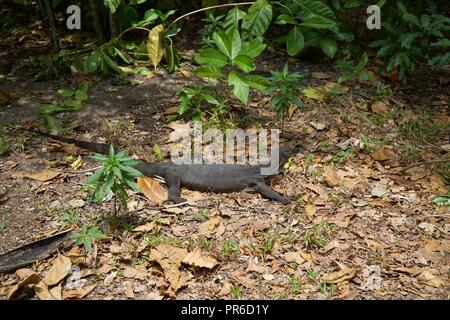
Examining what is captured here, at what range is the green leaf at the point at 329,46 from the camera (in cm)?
549

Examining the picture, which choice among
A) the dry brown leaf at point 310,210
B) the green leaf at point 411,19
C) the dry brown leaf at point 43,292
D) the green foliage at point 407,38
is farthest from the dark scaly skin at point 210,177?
the green leaf at point 411,19

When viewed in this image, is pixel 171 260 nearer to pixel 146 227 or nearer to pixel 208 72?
pixel 146 227

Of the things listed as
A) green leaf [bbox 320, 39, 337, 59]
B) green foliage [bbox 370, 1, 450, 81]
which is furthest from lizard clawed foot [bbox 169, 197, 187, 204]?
green foliage [bbox 370, 1, 450, 81]

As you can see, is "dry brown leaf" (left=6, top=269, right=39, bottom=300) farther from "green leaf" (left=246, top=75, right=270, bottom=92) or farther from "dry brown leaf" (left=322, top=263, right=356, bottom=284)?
"green leaf" (left=246, top=75, right=270, bottom=92)

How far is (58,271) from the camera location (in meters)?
3.24

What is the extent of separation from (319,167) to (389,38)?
1957 mm

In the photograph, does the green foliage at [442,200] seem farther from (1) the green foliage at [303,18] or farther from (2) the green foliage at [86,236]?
(2) the green foliage at [86,236]

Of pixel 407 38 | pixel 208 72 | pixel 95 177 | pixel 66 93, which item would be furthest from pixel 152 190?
pixel 407 38

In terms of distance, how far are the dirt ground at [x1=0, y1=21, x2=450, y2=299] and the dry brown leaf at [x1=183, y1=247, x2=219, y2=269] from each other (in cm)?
1

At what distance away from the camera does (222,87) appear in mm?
5457

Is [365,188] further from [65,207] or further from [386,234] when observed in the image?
[65,207]

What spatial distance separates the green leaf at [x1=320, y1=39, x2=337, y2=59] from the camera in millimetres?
5493

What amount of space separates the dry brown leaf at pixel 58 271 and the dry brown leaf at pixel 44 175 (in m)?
0.96
